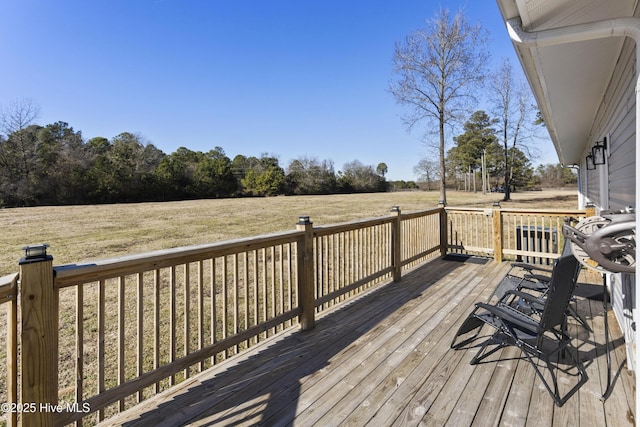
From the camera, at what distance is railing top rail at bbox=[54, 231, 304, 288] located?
1.60m

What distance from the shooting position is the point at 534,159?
19.1 meters

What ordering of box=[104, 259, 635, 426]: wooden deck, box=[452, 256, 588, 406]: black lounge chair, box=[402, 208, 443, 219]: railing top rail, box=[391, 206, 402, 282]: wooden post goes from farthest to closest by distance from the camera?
1. box=[402, 208, 443, 219]: railing top rail
2. box=[391, 206, 402, 282]: wooden post
3. box=[452, 256, 588, 406]: black lounge chair
4. box=[104, 259, 635, 426]: wooden deck

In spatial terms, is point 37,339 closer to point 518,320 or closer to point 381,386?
point 381,386

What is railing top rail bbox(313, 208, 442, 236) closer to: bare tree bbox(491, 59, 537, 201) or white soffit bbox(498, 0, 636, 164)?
white soffit bbox(498, 0, 636, 164)

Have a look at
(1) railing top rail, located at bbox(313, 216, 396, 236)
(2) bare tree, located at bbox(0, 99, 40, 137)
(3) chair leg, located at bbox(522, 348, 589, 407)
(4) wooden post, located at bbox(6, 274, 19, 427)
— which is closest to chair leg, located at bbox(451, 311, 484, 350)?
(3) chair leg, located at bbox(522, 348, 589, 407)

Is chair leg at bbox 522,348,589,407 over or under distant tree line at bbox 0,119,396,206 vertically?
under

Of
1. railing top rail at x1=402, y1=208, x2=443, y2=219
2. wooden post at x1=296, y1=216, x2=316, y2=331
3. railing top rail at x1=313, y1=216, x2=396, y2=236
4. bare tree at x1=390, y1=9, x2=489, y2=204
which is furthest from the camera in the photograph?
bare tree at x1=390, y1=9, x2=489, y2=204

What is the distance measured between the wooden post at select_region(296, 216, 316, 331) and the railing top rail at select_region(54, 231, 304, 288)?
41 cm

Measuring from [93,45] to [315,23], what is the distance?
7.77 metres

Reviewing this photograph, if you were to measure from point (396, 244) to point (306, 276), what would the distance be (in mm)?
2031

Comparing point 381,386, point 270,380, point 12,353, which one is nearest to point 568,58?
point 381,386

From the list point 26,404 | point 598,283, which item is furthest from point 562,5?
point 598,283

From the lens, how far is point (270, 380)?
226 centimetres

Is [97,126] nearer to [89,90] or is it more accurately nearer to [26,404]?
[89,90]
